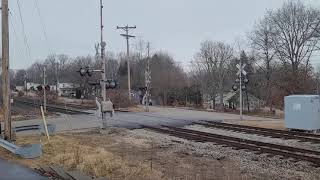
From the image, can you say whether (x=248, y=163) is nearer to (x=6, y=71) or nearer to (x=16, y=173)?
(x=16, y=173)

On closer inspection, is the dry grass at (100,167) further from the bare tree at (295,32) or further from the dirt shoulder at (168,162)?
the bare tree at (295,32)

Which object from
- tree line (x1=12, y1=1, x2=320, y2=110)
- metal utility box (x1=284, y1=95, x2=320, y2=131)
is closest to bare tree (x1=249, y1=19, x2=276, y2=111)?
tree line (x1=12, y1=1, x2=320, y2=110)

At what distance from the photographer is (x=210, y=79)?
89.9 m

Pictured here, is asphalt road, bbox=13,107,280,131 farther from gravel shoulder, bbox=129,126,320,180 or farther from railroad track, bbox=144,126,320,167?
gravel shoulder, bbox=129,126,320,180

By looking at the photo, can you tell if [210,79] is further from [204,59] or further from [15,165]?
[15,165]

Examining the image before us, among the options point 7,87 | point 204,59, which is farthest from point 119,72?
point 7,87

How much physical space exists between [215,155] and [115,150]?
4.12 metres

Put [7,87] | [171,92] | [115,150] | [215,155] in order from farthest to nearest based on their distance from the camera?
1. [171,92]
2. [7,87]
3. [115,150]
4. [215,155]

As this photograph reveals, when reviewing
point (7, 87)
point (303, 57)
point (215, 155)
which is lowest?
point (215, 155)

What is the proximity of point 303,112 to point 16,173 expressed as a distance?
61.8 ft

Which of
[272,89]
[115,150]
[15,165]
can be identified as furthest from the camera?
[272,89]

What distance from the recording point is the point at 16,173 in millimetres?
11891

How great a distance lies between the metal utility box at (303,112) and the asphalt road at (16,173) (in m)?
17.6

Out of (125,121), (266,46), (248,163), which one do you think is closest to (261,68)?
(266,46)
